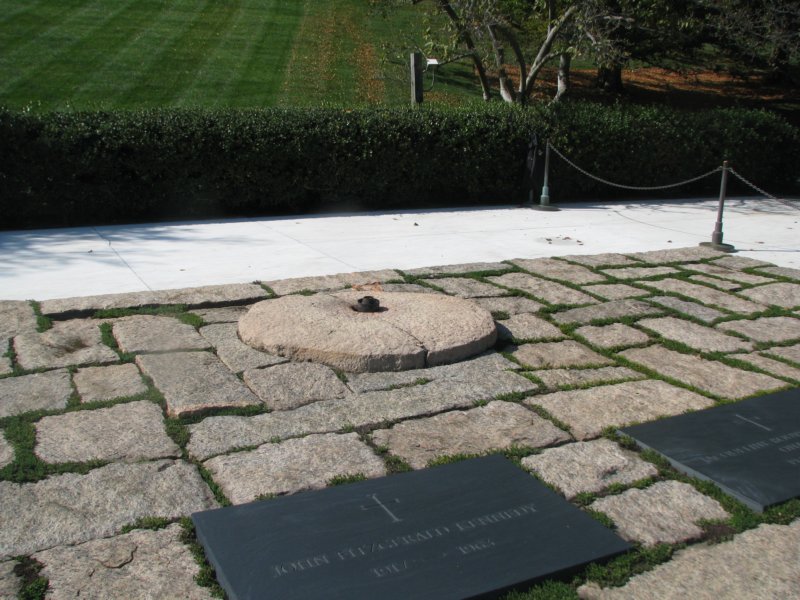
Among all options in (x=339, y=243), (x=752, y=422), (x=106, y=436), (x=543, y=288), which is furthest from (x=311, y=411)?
(x=339, y=243)

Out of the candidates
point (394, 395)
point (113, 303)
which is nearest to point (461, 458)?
point (394, 395)

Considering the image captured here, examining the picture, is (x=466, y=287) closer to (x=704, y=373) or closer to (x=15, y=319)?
(x=704, y=373)

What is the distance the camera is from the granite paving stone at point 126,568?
9.11 ft

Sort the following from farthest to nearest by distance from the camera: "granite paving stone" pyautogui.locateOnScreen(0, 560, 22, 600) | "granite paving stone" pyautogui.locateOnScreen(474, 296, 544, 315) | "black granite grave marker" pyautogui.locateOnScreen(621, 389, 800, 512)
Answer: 1. "granite paving stone" pyautogui.locateOnScreen(474, 296, 544, 315)
2. "black granite grave marker" pyautogui.locateOnScreen(621, 389, 800, 512)
3. "granite paving stone" pyautogui.locateOnScreen(0, 560, 22, 600)

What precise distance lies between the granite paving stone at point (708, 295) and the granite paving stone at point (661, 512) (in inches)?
130

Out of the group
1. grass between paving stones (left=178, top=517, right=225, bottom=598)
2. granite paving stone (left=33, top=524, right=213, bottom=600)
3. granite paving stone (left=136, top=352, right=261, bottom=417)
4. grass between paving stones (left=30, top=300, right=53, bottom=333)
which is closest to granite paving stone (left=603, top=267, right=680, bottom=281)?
granite paving stone (left=136, top=352, right=261, bottom=417)

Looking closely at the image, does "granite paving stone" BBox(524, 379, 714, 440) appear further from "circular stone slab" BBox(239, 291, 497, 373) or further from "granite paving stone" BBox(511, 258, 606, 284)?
"granite paving stone" BBox(511, 258, 606, 284)

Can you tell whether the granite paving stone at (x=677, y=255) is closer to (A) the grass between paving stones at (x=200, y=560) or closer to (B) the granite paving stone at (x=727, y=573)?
(B) the granite paving stone at (x=727, y=573)

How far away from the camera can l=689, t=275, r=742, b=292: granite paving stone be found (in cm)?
713

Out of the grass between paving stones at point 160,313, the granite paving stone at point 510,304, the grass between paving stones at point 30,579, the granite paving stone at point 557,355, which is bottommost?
the granite paving stone at point 557,355

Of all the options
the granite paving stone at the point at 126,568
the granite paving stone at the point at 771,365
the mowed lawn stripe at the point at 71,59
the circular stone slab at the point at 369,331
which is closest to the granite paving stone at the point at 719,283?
the granite paving stone at the point at 771,365

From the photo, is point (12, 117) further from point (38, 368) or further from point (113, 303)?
point (38, 368)

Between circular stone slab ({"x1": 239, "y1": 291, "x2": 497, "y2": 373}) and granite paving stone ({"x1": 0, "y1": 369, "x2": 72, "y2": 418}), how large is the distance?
120 centimetres

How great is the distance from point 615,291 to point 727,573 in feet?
13.7
